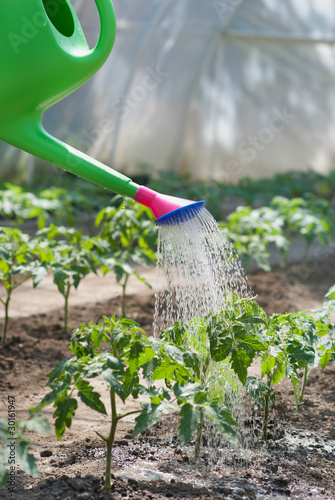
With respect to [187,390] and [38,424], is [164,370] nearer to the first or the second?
[187,390]

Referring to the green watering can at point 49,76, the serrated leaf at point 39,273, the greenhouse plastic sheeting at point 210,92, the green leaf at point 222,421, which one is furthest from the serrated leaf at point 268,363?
the greenhouse plastic sheeting at point 210,92

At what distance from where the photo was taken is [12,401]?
2.78m

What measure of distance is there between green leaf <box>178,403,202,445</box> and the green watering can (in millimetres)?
593

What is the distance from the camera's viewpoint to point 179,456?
2.45 m

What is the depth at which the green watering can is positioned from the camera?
2043mm

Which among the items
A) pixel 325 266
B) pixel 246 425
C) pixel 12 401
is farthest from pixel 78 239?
pixel 325 266

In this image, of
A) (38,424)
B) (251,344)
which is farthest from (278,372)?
(38,424)

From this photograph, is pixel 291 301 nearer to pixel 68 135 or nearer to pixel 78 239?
pixel 78 239

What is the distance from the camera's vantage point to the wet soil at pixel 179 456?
2.20m

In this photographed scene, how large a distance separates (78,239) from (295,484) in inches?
76.1

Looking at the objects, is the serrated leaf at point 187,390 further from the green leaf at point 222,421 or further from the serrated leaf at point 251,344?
the serrated leaf at point 251,344

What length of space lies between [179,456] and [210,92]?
22.3 ft

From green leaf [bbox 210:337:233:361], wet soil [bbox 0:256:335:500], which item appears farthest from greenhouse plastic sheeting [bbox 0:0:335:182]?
green leaf [bbox 210:337:233:361]

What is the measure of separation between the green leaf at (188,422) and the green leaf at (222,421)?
30mm
